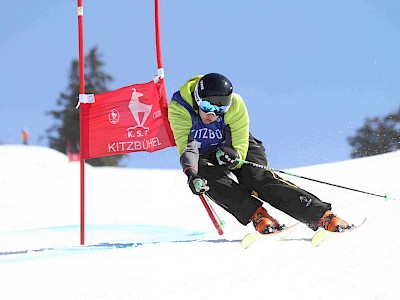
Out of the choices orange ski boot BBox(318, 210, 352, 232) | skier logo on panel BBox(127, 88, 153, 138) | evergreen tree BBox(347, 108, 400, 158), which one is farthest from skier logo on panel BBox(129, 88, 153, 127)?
evergreen tree BBox(347, 108, 400, 158)

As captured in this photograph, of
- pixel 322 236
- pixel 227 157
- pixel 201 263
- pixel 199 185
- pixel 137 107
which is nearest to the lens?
pixel 201 263

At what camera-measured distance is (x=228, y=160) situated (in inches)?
172

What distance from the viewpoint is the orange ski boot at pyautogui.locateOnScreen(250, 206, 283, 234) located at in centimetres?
391

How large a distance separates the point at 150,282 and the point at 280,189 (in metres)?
1.48

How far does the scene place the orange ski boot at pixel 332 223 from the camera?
367 centimetres

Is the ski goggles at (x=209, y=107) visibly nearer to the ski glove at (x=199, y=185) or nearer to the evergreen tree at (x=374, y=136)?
the ski glove at (x=199, y=185)

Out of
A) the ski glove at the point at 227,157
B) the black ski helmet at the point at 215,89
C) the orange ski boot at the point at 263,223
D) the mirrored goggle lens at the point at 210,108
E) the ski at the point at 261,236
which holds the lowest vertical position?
the ski at the point at 261,236

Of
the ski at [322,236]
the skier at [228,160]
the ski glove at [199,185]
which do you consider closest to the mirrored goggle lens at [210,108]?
the skier at [228,160]

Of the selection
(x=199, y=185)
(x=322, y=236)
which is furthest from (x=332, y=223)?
(x=199, y=185)

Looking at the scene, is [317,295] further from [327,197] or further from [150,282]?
[327,197]

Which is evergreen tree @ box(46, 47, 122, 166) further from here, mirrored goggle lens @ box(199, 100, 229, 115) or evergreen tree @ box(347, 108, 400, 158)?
mirrored goggle lens @ box(199, 100, 229, 115)

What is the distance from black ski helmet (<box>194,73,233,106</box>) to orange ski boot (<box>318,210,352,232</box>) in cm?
109

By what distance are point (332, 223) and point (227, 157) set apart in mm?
991

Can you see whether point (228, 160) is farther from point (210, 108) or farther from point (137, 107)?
point (137, 107)
